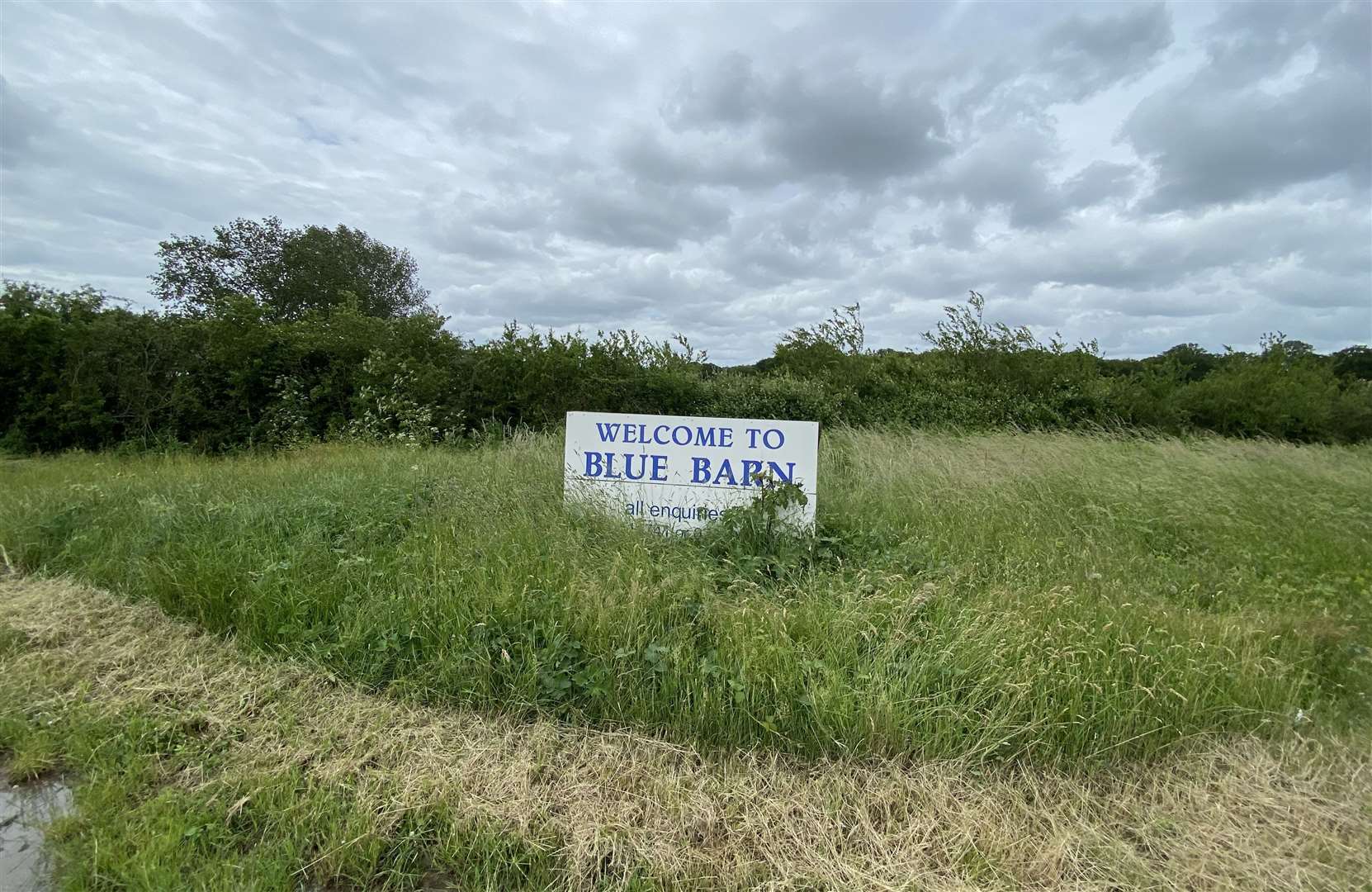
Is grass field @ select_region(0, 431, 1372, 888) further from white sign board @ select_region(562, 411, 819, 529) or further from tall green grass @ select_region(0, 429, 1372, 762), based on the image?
white sign board @ select_region(562, 411, 819, 529)

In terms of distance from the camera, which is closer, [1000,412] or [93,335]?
[93,335]

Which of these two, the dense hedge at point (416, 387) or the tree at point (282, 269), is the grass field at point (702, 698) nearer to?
the dense hedge at point (416, 387)

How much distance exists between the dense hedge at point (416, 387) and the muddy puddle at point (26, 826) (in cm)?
684

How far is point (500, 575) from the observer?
332 cm

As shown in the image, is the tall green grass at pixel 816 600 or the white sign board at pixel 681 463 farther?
the white sign board at pixel 681 463

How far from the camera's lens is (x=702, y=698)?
8.34ft

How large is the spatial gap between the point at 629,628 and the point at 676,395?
7.41 metres

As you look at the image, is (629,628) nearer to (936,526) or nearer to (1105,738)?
(1105,738)

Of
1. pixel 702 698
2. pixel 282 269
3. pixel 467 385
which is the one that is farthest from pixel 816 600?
pixel 282 269

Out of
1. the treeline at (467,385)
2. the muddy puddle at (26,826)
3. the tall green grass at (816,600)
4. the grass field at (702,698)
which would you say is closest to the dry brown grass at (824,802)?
the grass field at (702,698)

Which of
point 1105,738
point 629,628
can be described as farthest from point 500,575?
point 1105,738

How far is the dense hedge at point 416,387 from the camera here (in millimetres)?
9297

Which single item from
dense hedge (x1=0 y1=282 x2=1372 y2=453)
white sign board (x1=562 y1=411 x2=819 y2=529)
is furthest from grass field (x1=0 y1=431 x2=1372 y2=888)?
dense hedge (x1=0 y1=282 x2=1372 y2=453)

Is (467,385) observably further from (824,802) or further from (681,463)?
(824,802)
